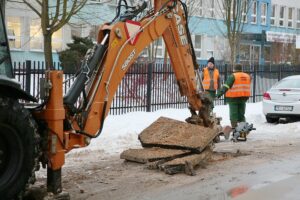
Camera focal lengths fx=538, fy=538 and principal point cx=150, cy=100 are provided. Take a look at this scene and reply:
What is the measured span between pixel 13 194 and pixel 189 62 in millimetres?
4553

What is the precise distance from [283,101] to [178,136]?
26.0 ft

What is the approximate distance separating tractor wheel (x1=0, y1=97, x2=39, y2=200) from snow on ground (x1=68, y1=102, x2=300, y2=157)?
4.38 meters

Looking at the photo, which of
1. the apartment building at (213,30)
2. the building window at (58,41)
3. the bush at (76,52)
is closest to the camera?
the bush at (76,52)

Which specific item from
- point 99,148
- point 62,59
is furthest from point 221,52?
point 99,148

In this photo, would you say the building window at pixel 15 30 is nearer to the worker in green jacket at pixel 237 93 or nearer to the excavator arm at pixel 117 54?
the worker in green jacket at pixel 237 93

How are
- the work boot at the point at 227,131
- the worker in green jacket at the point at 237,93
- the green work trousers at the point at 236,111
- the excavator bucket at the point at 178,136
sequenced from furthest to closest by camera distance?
the green work trousers at the point at 236,111
the worker in green jacket at the point at 237,93
the work boot at the point at 227,131
the excavator bucket at the point at 178,136

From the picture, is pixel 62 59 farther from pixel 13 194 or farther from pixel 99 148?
pixel 13 194

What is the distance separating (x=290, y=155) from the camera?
10.4 metres

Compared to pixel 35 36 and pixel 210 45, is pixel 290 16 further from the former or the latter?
pixel 35 36

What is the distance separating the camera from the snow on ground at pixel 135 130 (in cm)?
1149

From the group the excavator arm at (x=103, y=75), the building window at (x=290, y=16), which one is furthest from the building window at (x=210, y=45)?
the excavator arm at (x=103, y=75)

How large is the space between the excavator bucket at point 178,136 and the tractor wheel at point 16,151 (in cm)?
354

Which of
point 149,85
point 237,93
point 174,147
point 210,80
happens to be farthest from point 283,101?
point 174,147

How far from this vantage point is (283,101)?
1628 cm
